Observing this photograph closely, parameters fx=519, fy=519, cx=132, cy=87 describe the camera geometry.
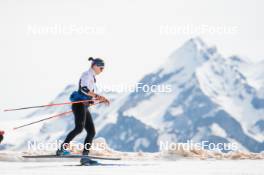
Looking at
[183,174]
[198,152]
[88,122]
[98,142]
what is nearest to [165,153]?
[198,152]

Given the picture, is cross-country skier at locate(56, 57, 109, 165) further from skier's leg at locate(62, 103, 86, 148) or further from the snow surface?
the snow surface

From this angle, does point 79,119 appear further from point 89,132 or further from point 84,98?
point 89,132

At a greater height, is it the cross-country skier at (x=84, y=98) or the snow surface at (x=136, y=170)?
the cross-country skier at (x=84, y=98)

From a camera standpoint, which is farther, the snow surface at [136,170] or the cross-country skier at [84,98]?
the cross-country skier at [84,98]

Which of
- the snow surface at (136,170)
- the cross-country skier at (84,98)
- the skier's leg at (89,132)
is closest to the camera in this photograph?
the snow surface at (136,170)

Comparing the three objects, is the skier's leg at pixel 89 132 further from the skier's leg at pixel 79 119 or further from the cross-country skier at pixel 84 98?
the skier's leg at pixel 79 119

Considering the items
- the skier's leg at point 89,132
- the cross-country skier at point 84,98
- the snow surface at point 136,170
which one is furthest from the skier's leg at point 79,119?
the snow surface at point 136,170

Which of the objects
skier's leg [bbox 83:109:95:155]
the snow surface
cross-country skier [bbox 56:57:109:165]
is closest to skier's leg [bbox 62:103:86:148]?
cross-country skier [bbox 56:57:109:165]

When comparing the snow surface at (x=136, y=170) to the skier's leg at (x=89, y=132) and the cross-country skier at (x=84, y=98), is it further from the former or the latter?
the skier's leg at (x=89, y=132)

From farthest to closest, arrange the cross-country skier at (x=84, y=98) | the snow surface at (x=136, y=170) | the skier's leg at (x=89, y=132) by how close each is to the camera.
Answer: the skier's leg at (x=89, y=132), the cross-country skier at (x=84, y=98), the snow surface at (x=136, y=170)

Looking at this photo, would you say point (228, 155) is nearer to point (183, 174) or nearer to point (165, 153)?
point (165, 153)

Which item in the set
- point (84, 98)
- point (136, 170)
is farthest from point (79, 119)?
point (136, 170)

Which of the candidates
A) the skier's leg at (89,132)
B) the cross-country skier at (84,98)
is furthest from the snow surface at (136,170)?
the skier's leg at (89,132)

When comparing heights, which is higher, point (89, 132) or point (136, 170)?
point (89, 132)
